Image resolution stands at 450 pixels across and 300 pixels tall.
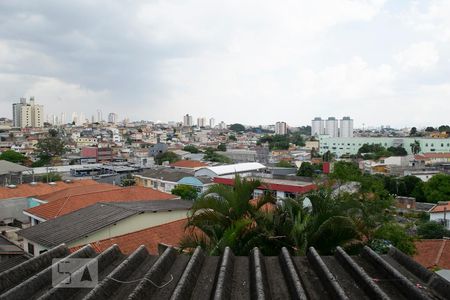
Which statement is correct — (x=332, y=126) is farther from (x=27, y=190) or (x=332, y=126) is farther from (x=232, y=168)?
(x=27, y=190)

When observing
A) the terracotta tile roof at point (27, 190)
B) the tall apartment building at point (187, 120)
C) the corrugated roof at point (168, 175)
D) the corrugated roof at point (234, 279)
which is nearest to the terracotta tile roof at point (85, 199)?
the terracotta tile roof at point (27, 190)

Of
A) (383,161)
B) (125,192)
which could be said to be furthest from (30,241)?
(383,161)

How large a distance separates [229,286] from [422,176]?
125ft

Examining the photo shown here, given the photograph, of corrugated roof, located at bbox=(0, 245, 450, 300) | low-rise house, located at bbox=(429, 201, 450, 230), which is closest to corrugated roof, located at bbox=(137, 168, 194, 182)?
low-rise house, located at bbox=(429, 201, 450, 230)

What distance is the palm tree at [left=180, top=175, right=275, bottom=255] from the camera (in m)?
4.65

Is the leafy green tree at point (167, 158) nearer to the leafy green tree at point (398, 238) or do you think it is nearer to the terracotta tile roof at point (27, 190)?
the terracotta tile roof at point (27, 190)

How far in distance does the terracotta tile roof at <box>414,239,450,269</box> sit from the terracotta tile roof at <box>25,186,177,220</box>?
424 inches

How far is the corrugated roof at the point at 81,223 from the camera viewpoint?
10.3 metres

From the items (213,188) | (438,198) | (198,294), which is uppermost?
(213,188)

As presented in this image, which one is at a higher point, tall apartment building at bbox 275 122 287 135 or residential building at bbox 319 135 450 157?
tall apartment building at bbox 275 122 287 135

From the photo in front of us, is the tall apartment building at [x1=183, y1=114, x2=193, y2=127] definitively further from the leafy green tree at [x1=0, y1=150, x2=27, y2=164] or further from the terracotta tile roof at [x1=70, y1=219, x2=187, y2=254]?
the terracotta tile roof at [x1=70, y1=219, x2=187, y2=254]

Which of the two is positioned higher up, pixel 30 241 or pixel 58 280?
pixel 58 280

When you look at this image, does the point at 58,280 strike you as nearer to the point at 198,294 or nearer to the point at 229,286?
the point at 198,294

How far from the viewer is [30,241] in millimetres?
10781
